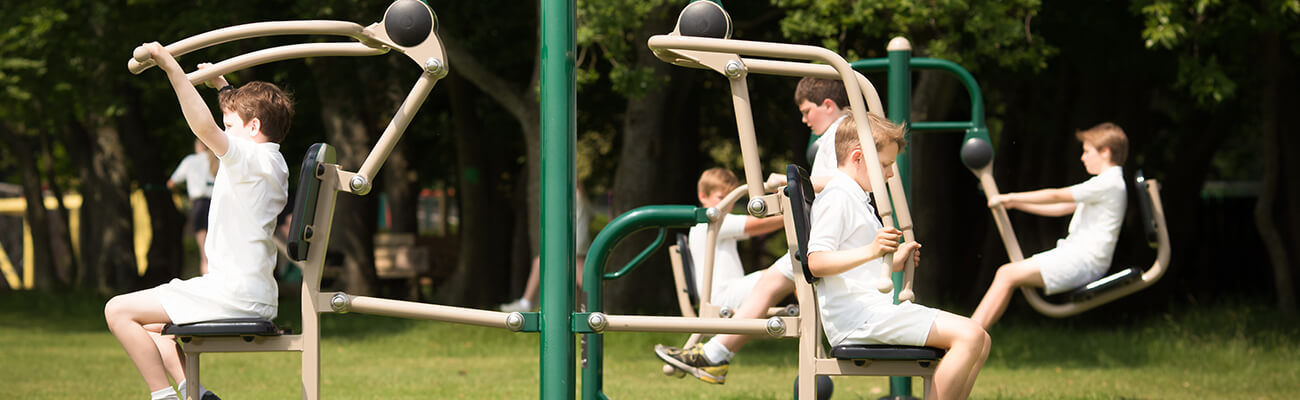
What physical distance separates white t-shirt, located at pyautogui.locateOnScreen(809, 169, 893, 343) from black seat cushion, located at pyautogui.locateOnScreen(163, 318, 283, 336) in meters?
1.56

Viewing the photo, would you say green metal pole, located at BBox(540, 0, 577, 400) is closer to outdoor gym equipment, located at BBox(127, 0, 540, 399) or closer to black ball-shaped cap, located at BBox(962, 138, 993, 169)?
outdoor gym equipment, located at BBox(127, 0, 540, 399)

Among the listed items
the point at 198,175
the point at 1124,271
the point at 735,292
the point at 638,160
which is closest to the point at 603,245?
the point at 735,292

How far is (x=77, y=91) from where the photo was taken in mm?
16312

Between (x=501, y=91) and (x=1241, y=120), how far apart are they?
8.30 metres

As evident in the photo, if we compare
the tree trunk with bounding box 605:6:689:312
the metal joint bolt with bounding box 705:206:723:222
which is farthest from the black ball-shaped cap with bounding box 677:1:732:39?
the tree trunk with bounding box 605:6:689:312

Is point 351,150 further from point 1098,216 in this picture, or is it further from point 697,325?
point 697,325

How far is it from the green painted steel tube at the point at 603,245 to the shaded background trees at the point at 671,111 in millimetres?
4797

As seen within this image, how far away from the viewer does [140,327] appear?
4359mm

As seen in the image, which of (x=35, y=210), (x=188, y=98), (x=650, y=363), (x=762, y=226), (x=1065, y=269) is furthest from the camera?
(x=35, y=210)

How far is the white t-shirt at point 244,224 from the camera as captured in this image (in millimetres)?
4230

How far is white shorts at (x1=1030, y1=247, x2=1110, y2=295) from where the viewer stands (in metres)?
6.68

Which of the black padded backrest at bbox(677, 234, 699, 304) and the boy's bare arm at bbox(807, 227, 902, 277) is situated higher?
the boy's bare arm at bbox(807, 227, 902, 277)

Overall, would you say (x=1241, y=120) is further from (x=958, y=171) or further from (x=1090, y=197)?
(x=1090, y=197)

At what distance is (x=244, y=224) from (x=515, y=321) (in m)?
0.88
